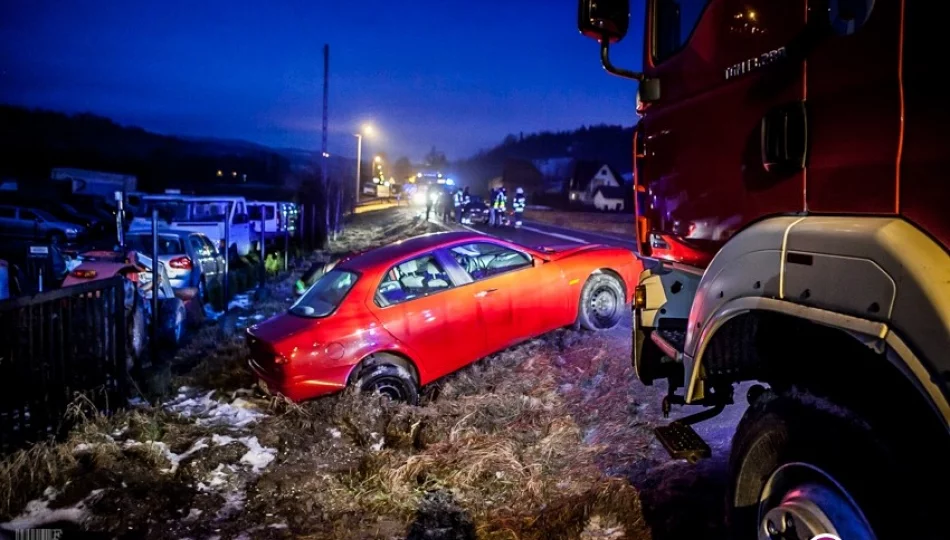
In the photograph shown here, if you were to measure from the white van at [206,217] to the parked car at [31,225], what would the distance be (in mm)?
9761

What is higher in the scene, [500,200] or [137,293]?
[500,200]

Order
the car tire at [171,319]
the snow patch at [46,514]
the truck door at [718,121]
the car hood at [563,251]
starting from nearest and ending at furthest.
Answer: the truck door at [718,121] < the snow patch at [46,514] < the car hood at [563,251] < the car tire at [171,319]

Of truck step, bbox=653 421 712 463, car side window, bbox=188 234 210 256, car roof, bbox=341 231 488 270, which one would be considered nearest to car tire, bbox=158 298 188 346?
car side window, bbox=188 234 210 256

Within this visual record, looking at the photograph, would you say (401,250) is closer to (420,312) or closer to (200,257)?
(420,312)

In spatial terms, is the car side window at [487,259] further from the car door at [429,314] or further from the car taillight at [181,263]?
the car taillight at [181,263]

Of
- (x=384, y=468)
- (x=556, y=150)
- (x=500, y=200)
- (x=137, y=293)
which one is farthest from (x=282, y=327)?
(x=556, y=150)

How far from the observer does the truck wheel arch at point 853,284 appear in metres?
1.76

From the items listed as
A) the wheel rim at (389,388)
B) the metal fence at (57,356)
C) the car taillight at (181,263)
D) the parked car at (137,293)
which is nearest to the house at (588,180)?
the car taillight at (181,263)

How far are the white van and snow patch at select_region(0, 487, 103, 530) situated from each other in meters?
10.5

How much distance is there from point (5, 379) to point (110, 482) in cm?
116

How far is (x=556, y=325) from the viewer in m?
7.30

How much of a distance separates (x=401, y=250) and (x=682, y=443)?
3.96 metres

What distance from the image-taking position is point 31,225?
24984 millimetres

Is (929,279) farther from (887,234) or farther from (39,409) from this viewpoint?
(39,409)
